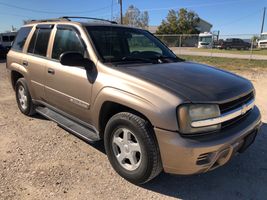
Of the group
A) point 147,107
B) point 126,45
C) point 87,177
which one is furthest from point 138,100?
point 126,45

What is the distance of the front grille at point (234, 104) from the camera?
2.84 metres

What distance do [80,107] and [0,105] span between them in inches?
143

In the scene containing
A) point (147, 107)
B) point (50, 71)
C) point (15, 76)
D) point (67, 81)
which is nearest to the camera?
point (147, 107)

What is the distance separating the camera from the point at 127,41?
13.9 ft

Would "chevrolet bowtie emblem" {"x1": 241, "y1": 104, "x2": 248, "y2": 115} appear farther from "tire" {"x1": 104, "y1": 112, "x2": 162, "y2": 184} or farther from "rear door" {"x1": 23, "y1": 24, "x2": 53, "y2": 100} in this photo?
"rear door" {"x1": 23, "y1": 24, "x2": 53, "y2": 100}

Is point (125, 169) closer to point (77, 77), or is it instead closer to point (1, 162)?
point (77, 77)

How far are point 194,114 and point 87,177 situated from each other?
1.57 metres

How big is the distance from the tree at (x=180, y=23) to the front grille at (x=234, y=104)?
5434cm

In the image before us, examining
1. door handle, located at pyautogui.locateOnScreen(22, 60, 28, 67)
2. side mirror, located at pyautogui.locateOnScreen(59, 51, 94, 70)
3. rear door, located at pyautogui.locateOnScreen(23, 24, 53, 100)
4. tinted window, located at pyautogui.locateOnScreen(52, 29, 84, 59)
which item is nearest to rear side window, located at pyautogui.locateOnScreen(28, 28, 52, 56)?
rear door, located at pyautogui.locateOnScreen(23, 24, 53, 100)

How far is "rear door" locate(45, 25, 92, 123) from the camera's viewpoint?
361cm

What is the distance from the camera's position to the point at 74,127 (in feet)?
12.8

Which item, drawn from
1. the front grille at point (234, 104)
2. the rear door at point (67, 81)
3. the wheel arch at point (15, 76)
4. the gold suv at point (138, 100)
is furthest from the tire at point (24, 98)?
the front grille at point (234, 104)

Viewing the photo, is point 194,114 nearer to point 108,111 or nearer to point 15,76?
point 108,111

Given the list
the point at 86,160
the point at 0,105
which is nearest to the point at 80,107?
the point at 86,160
